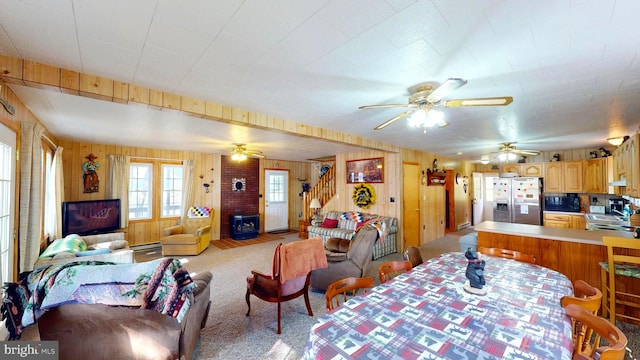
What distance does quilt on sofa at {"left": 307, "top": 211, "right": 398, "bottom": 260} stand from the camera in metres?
5.03

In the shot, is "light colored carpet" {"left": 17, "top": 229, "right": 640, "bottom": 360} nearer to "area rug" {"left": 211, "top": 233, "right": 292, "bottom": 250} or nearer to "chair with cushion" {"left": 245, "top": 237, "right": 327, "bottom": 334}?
"chair with cushion" {"left": 245, "top": 237, "right": 327, "bottom": 334}

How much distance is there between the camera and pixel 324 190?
23.7 feet

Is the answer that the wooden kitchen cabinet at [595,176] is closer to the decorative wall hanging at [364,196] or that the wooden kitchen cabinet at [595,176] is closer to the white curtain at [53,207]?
the decorative wall hanging at [364,196]

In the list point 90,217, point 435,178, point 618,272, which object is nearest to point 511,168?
point 435,178

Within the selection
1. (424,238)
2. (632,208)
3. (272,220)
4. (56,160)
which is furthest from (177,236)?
(632,208)

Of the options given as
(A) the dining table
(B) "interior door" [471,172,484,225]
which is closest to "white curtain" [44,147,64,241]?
(A) the dining table

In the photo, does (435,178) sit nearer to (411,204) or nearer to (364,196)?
(411,204)

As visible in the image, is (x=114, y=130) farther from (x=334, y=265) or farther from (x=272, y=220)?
(x=272, y=220)

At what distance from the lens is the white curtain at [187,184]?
6.21 metres

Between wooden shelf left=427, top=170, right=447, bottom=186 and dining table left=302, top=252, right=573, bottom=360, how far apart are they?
4.70m

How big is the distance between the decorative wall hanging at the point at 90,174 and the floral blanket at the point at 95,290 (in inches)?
179

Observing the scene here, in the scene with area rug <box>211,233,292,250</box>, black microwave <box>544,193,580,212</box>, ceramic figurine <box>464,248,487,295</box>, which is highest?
black microwave <box>544,193,580,212</box>

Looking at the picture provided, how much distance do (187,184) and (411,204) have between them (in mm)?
5663

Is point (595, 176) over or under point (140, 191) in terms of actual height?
over
